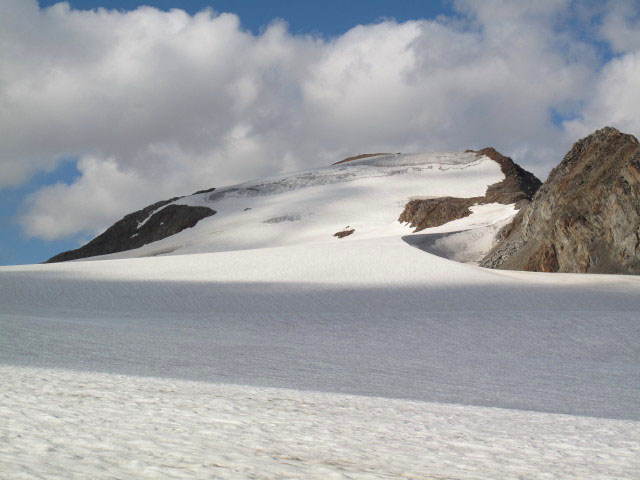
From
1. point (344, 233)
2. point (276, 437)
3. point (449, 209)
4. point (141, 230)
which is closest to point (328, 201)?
point (344, 233)

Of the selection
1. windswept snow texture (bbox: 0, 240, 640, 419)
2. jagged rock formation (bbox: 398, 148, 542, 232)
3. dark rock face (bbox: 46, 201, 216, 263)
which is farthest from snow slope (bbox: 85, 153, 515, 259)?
windswept snow texture (bbox: 0, 240, 640, 419)

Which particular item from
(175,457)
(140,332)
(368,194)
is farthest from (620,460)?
(368,194)

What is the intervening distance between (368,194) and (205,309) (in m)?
41.6

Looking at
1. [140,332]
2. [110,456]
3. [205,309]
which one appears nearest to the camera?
[110,456]

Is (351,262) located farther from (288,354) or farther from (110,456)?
(110,456)

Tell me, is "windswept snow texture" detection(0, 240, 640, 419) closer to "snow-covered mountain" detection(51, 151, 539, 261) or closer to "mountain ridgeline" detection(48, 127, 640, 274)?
"mountain ridgeline" detection(48, 127, 640, 274)

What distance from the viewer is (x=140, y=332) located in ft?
31.0

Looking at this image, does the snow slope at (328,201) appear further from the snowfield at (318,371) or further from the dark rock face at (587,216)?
the snowfield at (318,371)

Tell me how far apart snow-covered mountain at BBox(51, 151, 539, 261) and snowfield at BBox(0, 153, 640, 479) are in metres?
20.7

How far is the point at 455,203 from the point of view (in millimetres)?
41438

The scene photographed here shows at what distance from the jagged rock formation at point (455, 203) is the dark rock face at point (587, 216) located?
1061 centimetres

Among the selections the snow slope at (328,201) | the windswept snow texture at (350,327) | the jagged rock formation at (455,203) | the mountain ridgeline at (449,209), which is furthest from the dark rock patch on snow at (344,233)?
the windswept snow texture at (350,327)

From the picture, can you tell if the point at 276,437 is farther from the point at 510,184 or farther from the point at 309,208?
the point at 510,184

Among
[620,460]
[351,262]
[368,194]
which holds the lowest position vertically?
[620,460]
